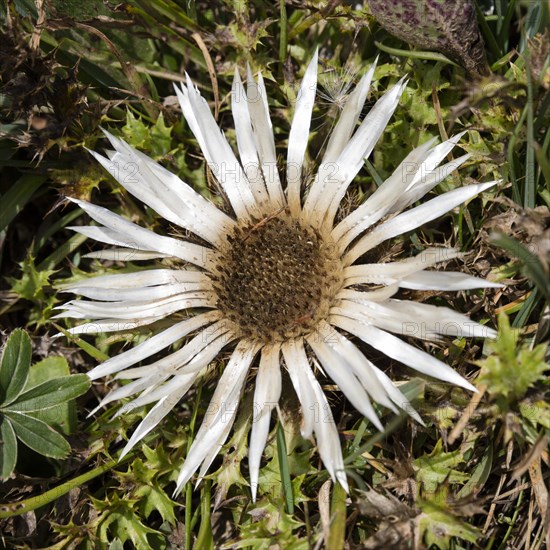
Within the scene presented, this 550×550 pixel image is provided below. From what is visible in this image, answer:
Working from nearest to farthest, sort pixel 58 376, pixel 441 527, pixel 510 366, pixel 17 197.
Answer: pixel 510 366 < pixel 441 527 < pixel 58 376 < pixel 17 197

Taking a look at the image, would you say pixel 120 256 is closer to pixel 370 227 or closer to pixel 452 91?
pixel 370 227

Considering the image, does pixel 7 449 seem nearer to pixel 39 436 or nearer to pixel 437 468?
pixel 39 436

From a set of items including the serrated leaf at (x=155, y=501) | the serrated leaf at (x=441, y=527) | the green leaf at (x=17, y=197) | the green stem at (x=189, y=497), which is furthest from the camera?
the green leaf at (x=17, y=197)

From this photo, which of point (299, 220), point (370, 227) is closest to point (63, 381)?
point (299, 220)

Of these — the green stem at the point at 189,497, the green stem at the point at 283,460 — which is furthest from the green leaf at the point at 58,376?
the green stem at the point at 283,460

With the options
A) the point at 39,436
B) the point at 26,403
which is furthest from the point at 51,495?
the point at 26,403

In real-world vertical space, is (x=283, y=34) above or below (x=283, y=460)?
above

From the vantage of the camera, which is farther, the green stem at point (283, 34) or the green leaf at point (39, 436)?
the green stem at point (283, 34)

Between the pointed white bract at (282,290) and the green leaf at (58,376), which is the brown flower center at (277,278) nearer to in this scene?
the pointed white bract at (282,290)
